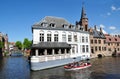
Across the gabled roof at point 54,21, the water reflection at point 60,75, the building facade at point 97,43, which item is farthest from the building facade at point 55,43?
the building facade at point 97,43

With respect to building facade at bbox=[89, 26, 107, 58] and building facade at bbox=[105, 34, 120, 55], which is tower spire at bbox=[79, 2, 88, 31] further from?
building facade at bbox=[105, 34, 120, 55]

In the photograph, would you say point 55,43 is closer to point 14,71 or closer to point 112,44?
point 14,71

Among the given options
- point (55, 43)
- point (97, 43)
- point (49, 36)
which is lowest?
point (55, 43)

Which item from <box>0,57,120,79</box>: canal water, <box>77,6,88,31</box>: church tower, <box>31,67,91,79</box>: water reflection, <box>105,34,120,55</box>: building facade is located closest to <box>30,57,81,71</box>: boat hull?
<box>0,57,120,79</box>: canal water

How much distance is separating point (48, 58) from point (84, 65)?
9.18 meters

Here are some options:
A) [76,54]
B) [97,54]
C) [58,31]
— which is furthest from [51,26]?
[97,54]

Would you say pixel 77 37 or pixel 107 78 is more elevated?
pixel 77 37

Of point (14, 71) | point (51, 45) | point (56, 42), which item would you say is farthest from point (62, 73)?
point (56, 42)

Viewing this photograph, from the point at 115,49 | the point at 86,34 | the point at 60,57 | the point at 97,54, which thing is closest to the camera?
the point at 60,57

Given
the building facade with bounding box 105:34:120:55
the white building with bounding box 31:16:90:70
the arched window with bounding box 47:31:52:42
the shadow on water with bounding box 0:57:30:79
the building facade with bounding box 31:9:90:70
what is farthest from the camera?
the building facade with bounding box 105:34:120:55

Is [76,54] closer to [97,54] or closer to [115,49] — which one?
[97,54]

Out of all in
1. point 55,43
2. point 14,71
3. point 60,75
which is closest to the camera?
point 60,75

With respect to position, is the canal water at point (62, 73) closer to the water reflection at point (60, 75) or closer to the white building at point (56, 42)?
the water reflection at point (60, 75)

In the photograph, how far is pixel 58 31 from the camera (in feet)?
143
